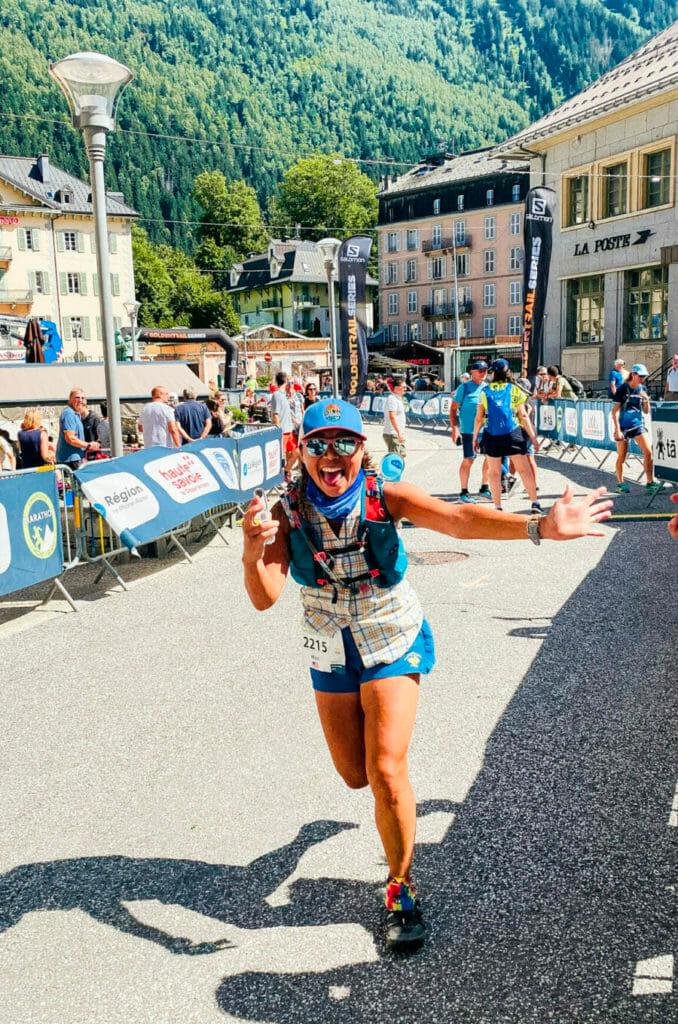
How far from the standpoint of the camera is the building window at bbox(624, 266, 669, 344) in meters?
32.5

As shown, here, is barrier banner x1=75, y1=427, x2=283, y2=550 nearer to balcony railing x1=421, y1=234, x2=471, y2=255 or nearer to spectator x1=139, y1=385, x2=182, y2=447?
spectator x1=139, y1=385, x2=182, y2=447

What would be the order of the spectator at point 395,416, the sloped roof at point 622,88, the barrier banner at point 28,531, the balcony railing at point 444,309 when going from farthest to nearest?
the balcony railing at point 444,309 → the sloped roof at point 622,88 → the spectator at point 395,416 → the barrier banner at point 28,531

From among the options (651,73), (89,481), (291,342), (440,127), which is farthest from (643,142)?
(440,127)

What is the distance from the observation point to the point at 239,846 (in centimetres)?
416

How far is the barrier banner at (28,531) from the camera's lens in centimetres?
796

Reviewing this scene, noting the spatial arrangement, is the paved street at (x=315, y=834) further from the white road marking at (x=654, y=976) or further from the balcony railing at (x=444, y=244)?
the balcony railing at (x=444, y=244)

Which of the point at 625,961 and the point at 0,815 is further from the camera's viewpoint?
the point at 0,815

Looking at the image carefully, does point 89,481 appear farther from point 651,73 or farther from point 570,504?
point 651,73

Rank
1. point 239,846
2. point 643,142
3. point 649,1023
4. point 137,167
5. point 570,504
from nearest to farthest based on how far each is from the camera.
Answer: point 649,1023
point 570,504
point 239,846
point 643,142
point 137,167

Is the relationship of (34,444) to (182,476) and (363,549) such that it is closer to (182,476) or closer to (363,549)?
(182,476)

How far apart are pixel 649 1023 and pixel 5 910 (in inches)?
98.2

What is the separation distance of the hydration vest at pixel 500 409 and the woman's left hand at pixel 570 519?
337 inches

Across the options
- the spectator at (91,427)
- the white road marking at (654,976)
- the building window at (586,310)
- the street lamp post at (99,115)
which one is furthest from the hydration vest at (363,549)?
the building window at (586,310)

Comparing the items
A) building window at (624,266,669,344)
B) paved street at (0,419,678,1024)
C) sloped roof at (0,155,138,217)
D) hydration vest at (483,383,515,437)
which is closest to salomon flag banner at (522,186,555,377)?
building window at (624,266,669,344)
